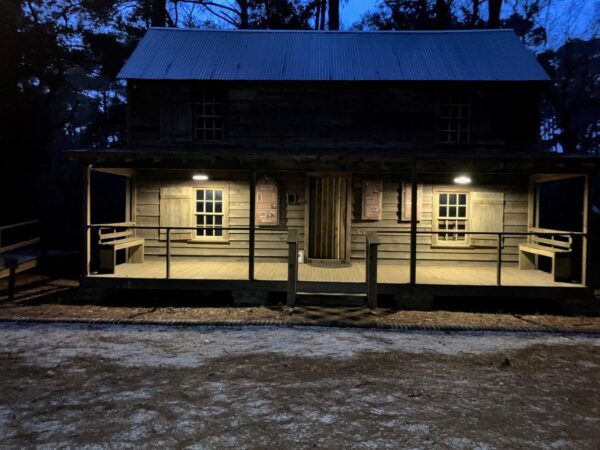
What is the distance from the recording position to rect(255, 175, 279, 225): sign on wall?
11164mm

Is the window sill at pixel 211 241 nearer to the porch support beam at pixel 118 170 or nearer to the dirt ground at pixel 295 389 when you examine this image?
the porch support beam at pixel 118 170

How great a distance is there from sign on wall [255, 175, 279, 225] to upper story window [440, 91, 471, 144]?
477 cm

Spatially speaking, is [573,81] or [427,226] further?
[573,81]

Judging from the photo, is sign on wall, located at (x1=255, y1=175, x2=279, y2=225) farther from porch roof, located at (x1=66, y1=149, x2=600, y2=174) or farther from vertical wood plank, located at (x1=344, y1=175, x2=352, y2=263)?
vertical wood plank, located at (x1=344, y1=175, x2=352, y2=263)

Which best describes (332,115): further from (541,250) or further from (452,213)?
(541,250)

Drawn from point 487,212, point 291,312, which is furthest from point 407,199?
point 291,312

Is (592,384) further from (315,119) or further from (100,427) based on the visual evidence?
(315,119)

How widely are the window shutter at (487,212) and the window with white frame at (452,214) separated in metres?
0.21

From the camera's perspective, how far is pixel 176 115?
11750mm

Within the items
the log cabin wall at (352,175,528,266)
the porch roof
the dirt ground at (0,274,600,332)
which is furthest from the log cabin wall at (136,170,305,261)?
the porch roof

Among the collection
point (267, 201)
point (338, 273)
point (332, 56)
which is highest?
point (332, 56)

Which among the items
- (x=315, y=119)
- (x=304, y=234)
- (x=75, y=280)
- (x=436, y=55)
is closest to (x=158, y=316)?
(x=304, y=234)

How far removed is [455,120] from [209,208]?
7.03 metres

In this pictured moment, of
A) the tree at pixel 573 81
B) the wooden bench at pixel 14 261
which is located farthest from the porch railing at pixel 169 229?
the tree at pixel 573 81
